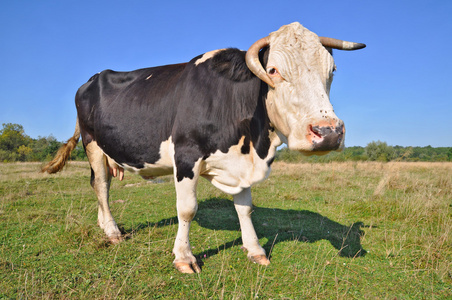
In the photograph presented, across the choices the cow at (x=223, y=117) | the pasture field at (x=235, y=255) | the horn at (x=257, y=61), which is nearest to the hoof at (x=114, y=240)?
the cow at (x=223, y=117)

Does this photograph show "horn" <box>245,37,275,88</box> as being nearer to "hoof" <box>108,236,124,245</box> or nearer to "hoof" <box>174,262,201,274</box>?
"hoof" <box>174,262,201,274</box>

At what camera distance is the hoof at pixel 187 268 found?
3.30 meters

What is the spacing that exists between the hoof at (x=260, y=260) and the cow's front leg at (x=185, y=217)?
71 cm

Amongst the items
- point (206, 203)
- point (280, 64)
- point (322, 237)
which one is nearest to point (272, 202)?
point (206, 203)

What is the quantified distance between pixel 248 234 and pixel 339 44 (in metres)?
2.56

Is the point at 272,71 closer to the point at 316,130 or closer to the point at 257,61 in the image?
the point at 257,61

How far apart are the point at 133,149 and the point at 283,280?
101 inches

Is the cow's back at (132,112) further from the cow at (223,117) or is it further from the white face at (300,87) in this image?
the white face at (300,87)

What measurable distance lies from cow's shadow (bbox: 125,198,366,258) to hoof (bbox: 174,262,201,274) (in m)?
0.39

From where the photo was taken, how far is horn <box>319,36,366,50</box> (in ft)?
10.2

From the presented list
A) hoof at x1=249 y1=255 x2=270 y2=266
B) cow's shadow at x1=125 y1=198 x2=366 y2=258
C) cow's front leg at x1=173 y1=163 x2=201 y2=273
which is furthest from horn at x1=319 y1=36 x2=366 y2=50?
hoof at x1=249 y1=255 x2=270 y2=266

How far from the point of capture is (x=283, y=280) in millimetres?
3170

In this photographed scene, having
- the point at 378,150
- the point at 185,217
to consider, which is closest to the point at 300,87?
the point at 185,217

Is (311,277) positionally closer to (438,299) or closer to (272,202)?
(438,299)
